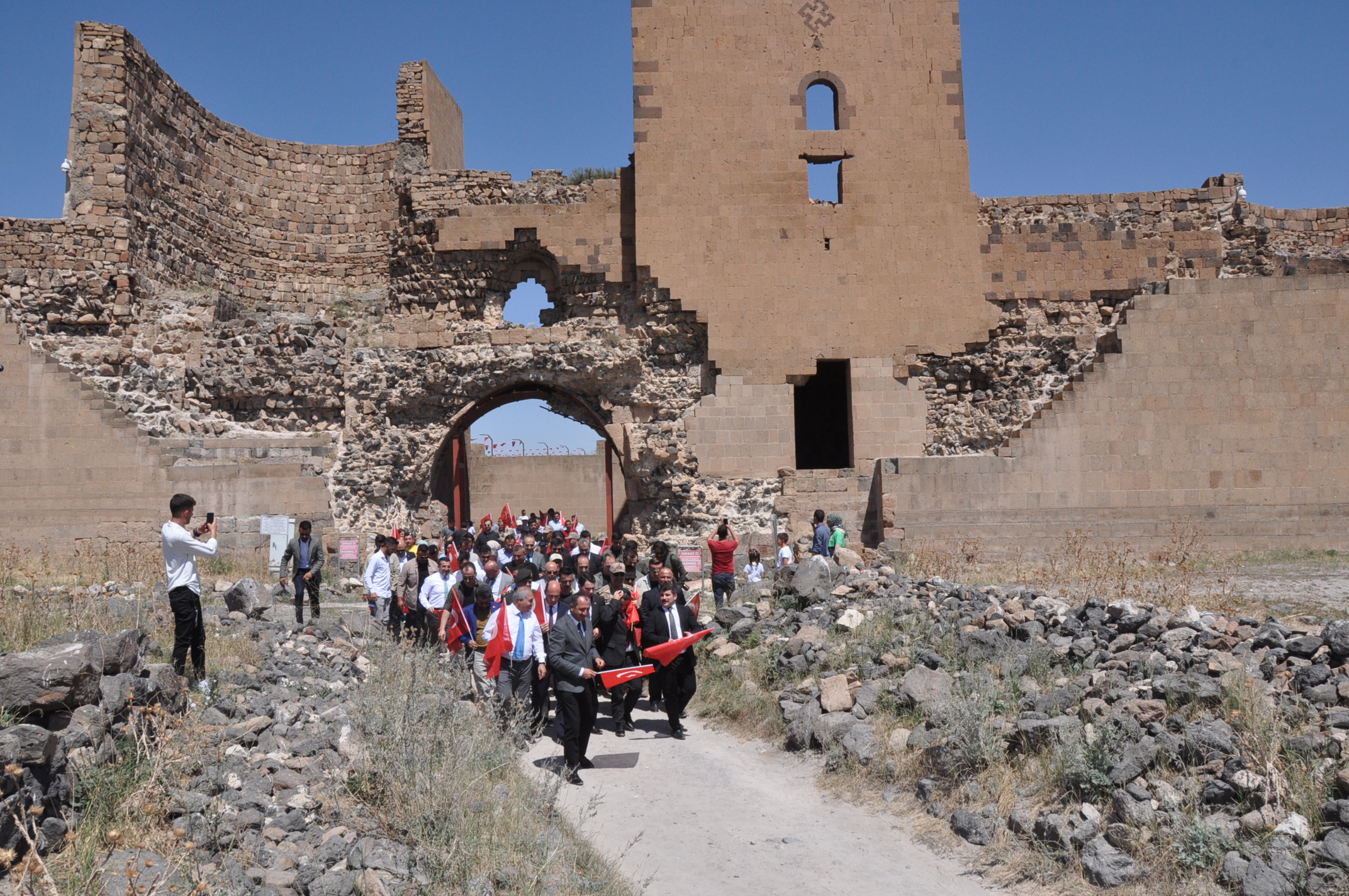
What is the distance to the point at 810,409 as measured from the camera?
66.5ft

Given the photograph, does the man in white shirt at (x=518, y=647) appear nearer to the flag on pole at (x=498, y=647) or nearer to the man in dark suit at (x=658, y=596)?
the flag on pole at (x=498, y=647)

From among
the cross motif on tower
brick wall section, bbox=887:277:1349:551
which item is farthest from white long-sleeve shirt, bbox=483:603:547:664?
the cross motif on tower

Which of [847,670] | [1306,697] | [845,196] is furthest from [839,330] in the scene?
[1306,697]

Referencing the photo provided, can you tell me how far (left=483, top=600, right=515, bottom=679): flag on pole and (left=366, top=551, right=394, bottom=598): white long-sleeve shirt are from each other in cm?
266

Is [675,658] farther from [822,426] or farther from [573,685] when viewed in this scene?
[822,426]

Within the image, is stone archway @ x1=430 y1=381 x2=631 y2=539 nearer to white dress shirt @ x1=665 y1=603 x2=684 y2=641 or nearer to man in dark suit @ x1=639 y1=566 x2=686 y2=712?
man in dark suit @ x1=639 y1=566 x2=686 y2=712

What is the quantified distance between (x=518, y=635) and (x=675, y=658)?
Answer: 55.4 inches

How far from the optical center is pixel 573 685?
740 centimetres

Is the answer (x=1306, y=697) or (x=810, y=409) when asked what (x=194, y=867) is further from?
(x=810, y=409)

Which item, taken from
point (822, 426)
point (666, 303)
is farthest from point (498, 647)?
point (822, 426)

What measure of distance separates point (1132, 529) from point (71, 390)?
16117 millimetres

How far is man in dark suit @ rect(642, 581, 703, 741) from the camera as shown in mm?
8719

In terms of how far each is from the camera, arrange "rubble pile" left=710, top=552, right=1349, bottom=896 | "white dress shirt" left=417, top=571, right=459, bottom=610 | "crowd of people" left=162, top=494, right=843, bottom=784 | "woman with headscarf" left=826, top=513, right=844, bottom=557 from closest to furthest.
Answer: "rubble pile" left=710, top=552, right=1349, bottom=896 → "crowd of people" left=162, top=494, right=843, bottom=784 → "white dress shirt" left=417, top=571, right=459, bottom=610 → "woman with headscarf" left=826, top=513, right=844, bottom=557

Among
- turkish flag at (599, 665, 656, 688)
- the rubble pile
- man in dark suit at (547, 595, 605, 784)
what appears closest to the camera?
the rubble pile
